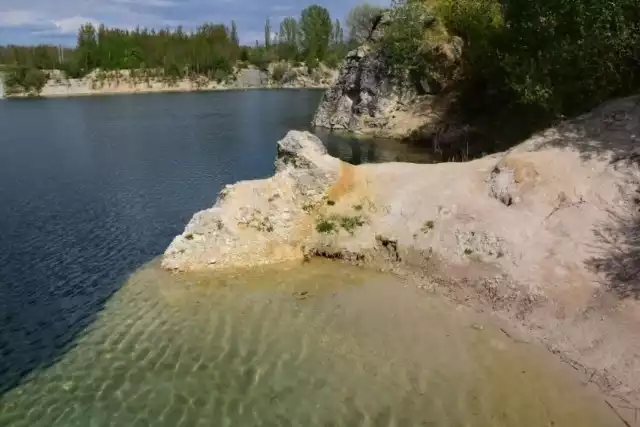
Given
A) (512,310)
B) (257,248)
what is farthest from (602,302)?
(257,248)

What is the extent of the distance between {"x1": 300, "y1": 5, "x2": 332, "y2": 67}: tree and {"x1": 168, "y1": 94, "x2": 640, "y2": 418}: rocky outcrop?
14821cm

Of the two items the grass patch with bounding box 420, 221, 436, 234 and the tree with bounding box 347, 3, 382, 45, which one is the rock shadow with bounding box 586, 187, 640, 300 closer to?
the grass patch with bounding box 420, 221, 436, 234

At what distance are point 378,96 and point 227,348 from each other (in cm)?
4317

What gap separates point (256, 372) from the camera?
13086mm

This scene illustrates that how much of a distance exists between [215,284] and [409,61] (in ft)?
122

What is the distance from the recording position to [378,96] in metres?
54.0

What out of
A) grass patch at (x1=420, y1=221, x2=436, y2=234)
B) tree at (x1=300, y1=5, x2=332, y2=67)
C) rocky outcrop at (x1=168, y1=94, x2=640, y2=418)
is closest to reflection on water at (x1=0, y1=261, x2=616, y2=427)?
rocky outcrop at (x1=168, y1=94, x2=640, y2=418)

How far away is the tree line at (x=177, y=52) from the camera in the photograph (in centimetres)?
13825

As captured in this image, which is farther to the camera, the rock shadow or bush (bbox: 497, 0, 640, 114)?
bush (bbox: 497, 0, 640, 114)

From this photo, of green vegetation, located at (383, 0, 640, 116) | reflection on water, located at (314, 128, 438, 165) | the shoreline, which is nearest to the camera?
green vegetation, located at (383, 0, 640, 116)

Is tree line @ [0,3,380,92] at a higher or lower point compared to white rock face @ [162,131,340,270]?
higher

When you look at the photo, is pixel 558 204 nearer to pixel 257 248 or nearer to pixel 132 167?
pixel 257 248

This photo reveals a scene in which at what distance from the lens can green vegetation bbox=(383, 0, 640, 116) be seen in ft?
79.2

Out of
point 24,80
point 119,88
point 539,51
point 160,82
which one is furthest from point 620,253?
point 160,82
